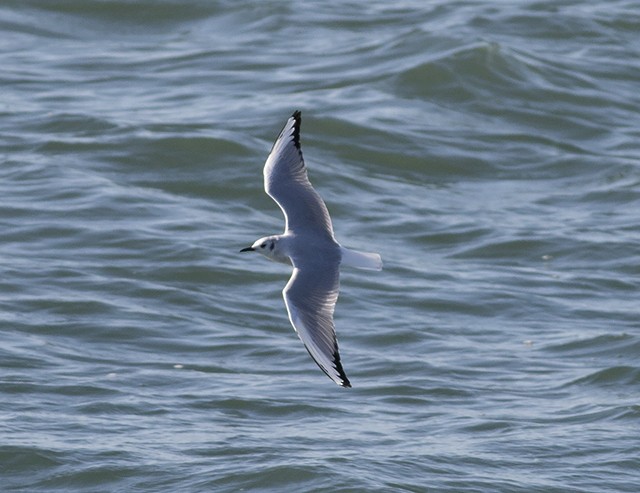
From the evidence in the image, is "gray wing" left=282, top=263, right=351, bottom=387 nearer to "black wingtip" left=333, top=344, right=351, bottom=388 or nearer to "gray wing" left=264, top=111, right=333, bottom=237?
"black wingtip" left=333, top=344, right=351, bottom=388

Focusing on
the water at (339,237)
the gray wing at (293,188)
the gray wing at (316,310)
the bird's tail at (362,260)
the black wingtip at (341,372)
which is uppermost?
the gray wing at (293,188)

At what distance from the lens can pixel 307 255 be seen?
7.22m

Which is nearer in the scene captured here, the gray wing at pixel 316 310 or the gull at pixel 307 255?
the gray wing at pixel 316 310

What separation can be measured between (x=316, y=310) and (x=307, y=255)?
45 cm

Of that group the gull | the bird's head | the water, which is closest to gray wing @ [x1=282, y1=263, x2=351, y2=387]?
the gull

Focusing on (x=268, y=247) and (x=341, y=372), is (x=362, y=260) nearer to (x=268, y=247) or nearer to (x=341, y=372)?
(x=268, y=247)

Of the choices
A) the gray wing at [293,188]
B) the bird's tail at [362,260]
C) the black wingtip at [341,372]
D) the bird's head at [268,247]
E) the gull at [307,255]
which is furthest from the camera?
the gray wing at [293,188]

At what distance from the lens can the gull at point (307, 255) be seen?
6.72 meters

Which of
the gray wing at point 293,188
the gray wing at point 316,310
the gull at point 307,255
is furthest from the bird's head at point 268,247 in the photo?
the gray wing at point 293,188

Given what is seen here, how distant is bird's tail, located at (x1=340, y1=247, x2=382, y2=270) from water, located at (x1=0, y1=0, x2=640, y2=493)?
1685 mm

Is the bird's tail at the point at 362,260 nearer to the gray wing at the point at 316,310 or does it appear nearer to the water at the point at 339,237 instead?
the gray wing at the point at 316,310

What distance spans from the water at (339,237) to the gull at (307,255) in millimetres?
1606

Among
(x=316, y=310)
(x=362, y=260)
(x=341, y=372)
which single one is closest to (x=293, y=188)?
(x=362, y=260)

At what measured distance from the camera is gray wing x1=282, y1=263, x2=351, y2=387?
6.60 meters
